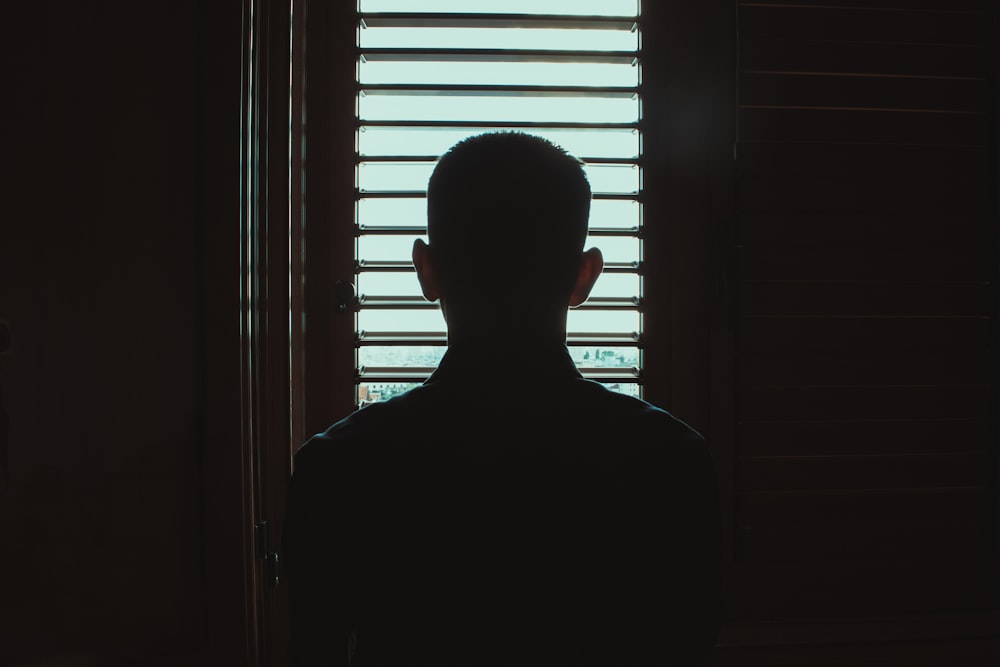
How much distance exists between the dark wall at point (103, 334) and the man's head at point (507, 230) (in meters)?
0.35

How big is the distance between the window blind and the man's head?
0.44m

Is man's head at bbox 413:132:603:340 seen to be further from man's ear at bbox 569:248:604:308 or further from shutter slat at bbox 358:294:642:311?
shutter slat at bbox 358:294:642:311

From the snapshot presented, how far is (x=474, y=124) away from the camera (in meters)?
1.10

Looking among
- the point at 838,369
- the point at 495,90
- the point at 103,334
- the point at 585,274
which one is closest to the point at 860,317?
the point at 838,369

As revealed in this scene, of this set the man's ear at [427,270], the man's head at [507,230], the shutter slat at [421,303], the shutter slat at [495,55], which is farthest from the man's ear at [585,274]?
the shutter slat at [495,55]

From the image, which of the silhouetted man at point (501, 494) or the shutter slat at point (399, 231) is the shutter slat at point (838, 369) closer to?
the shutter slat at point (399, 231)

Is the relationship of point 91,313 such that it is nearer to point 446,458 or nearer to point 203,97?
point 203,97

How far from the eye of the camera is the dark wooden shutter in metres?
1.10

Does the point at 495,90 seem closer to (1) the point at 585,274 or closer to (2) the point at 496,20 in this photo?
(2) the point at 496,20

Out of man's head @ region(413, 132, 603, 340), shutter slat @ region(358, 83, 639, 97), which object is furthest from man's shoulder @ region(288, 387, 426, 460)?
shutter slat @ region(358, 83, 639, 97)

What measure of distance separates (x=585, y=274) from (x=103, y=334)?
0.65m

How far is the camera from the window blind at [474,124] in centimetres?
110

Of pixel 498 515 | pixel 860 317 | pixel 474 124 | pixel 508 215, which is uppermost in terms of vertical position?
pixel 474 124

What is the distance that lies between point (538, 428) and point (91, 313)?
618 millimetres
